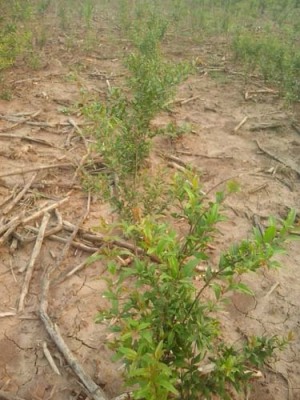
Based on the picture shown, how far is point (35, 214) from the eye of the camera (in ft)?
13.9

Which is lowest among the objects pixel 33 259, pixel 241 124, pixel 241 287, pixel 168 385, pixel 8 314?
pixel 8 314

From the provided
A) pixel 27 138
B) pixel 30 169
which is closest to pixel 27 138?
pixel 27 138

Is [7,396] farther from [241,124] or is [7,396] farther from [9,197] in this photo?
[241,124]

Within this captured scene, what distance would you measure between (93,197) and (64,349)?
203cm

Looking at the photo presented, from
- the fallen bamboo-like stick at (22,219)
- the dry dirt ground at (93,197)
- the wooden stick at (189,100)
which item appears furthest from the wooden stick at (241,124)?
the fallen bamboo-like stick at (22,219)

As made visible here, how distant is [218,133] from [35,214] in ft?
10.9

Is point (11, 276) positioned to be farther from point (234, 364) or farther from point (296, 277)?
point (296, 277)

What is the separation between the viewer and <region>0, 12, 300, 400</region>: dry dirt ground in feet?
9.75

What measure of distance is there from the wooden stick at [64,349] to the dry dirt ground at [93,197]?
0.06 meters

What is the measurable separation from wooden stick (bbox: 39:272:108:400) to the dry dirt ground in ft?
0.18

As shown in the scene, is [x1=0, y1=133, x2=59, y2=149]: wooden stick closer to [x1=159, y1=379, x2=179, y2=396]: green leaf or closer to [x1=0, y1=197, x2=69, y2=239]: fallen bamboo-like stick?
[x1=0, y1=197, x2=69, y2=239]: fallen bamboo-like stick

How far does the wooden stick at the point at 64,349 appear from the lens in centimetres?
268

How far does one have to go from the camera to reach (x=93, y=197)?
15.2ft

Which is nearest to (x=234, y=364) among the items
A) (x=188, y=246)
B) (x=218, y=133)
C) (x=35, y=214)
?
(x=188, y=246)
